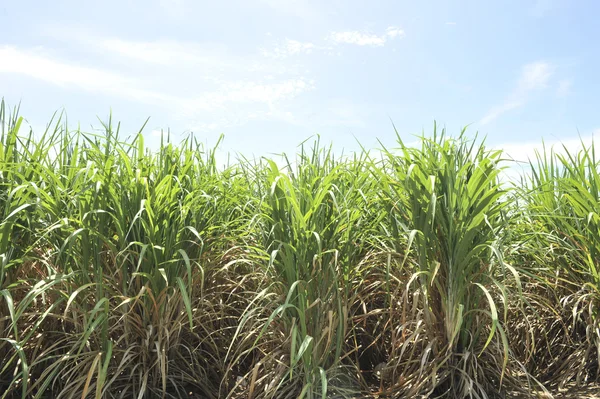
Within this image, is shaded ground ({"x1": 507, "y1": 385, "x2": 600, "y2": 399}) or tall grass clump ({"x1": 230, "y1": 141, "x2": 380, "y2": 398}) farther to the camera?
shaded ground ({"x1": 507, "y1": 385, "x2": 600, "y2": 399})

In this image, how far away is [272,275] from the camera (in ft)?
7.01

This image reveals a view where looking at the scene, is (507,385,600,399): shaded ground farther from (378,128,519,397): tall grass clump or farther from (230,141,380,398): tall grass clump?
(230,141,380,398): tall grass clump

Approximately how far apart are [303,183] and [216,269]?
2.08 ft

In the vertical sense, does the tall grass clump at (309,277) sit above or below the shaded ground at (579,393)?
above

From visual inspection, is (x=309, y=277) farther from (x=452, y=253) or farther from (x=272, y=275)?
(x=452, y=253)

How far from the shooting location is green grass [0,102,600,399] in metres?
2.03

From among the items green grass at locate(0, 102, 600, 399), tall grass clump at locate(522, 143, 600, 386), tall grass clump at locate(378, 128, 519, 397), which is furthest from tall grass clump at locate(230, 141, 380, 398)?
tall grass clump at locate(522, 143, 600, 386)

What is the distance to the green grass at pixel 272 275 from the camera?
2025 mm

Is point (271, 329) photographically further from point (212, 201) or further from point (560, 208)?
point (560, 208)

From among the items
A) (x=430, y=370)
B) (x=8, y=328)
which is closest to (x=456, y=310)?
(x=430, y=370)

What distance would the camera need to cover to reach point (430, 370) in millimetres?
2119

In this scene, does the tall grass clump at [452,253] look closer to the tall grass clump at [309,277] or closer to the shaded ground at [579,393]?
the tall grass clump at [309,277]

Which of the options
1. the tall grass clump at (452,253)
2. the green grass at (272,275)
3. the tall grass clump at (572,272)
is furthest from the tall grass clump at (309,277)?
the tall grass clump at (572,272)

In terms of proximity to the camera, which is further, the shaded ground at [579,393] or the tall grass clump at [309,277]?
the shaded ground at [579,393]
